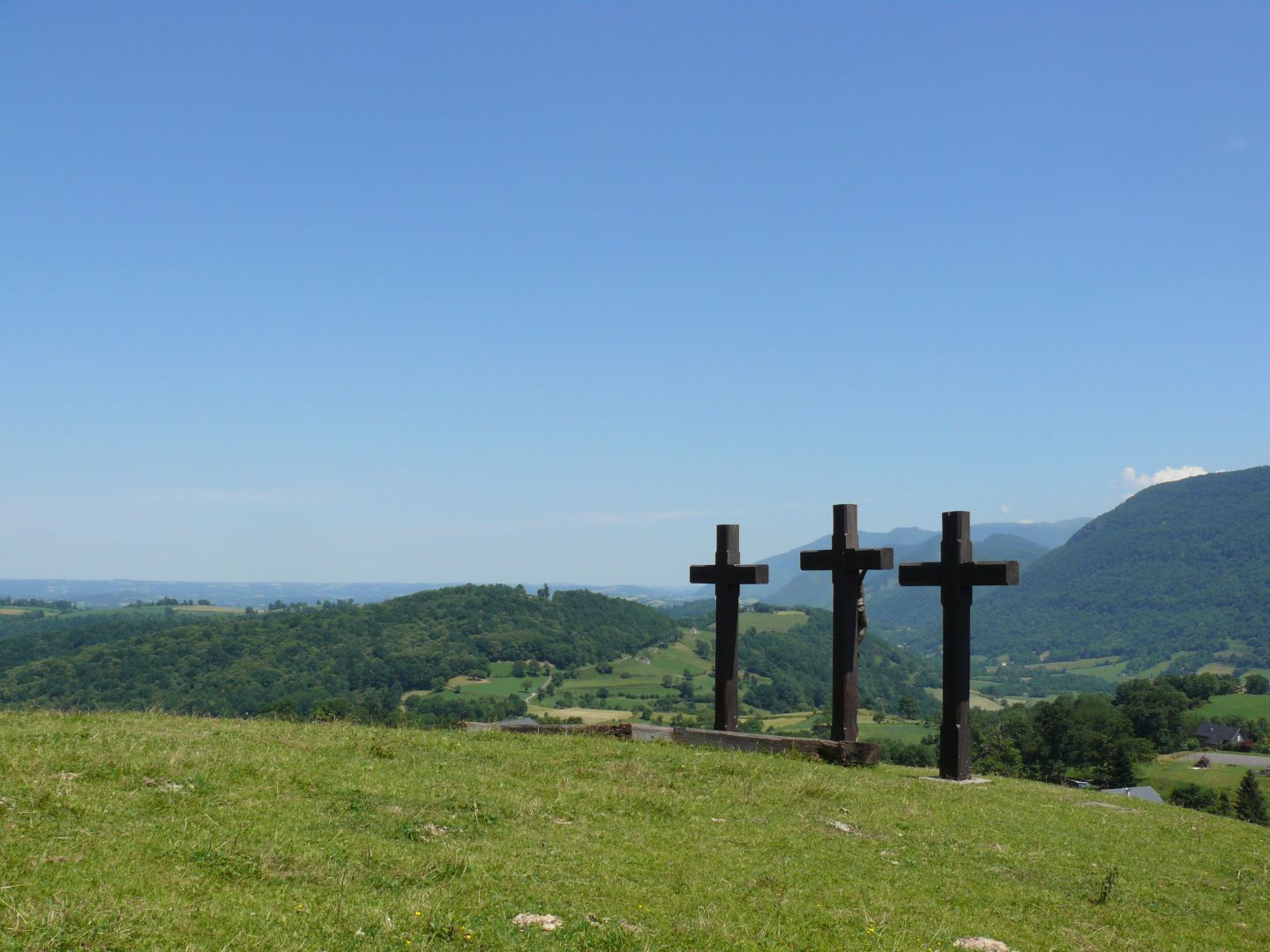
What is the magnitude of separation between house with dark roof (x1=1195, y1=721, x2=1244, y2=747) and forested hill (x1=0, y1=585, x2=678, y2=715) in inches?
4044

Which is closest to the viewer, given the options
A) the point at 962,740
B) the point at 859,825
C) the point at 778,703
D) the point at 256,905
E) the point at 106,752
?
the point at 256,905

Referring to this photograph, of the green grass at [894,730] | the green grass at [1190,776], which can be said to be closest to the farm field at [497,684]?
the green grass at [894,730]

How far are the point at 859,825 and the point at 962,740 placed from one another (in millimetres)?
5771

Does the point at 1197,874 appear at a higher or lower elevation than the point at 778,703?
higher

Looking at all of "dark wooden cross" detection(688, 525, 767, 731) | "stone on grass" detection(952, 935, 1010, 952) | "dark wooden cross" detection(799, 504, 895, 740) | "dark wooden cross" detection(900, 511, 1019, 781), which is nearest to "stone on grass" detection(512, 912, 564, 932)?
"stone on grass" detection(952, 935, 1010, 952)

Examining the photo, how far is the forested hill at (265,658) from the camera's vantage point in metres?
125

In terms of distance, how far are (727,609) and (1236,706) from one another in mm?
143024

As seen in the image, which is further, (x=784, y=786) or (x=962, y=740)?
(x=962, y=740)

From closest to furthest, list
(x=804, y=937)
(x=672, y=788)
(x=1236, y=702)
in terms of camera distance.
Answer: (x=804, y=937), (x=672, y=788), (x=1236, y=702)

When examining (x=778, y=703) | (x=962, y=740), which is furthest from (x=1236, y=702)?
(x=962, y=740)

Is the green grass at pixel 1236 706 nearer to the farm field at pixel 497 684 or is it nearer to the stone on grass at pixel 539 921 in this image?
the farm field at pixel 497 684

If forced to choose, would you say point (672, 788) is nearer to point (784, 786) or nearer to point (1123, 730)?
point (784, 786)

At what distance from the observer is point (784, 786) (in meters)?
13.8

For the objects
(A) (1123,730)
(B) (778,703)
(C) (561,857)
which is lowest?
(B) (778,703)
